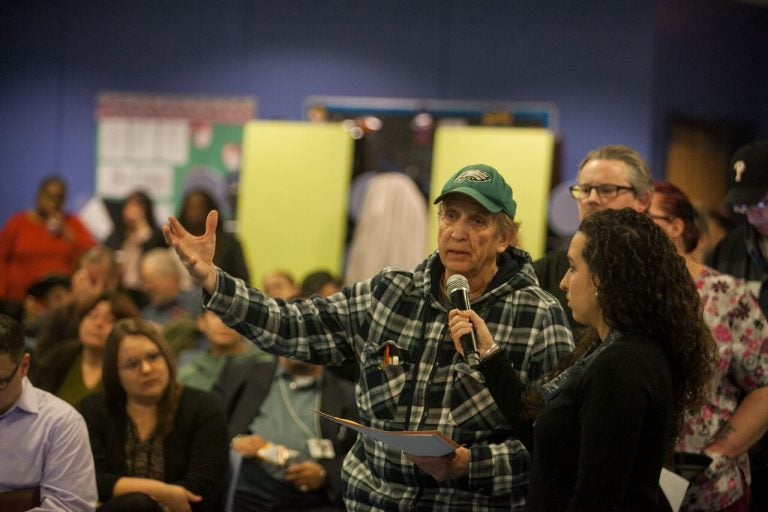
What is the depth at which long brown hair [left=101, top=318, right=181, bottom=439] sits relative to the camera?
3795mm

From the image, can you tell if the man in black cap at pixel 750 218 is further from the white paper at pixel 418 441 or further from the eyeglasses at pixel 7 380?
the eyeglasses at pixel 7 380

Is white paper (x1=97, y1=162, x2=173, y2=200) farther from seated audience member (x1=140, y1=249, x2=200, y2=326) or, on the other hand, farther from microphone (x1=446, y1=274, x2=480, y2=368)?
microphone (x1=446, y1=274, x2=480, y2=368)

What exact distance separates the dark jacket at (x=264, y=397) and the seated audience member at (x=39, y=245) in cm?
354

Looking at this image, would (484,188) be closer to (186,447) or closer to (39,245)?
(186,447)

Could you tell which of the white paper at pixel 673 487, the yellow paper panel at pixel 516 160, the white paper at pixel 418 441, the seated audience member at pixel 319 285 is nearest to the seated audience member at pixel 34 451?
the white paper at pixel 418 441

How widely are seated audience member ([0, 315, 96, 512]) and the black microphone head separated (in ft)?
3.96

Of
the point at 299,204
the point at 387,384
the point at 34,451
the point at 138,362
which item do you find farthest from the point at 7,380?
the point at 299,204

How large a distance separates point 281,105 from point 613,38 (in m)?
2.49

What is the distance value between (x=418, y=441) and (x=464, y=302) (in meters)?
0.36

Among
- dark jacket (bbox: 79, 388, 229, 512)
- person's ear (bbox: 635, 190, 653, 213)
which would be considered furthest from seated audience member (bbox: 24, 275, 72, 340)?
person's ear (bbox: 635, 190, 653, 213)

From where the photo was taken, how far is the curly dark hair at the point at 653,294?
2109 millimetres

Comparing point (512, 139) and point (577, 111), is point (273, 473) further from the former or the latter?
point (577, 111)

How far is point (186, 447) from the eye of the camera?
3.78 metres

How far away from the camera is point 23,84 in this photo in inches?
350
